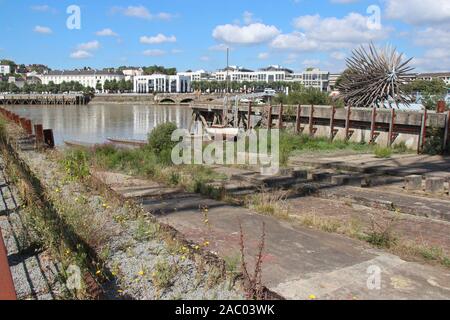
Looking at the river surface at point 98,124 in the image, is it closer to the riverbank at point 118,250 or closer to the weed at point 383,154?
the weed at point 383,154

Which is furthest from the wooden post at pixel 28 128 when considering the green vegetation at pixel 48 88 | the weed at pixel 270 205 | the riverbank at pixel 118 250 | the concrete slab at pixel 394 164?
the green vegetation at pixel 48 88

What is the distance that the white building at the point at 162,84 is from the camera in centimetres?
18325

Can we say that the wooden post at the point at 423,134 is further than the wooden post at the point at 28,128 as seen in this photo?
No

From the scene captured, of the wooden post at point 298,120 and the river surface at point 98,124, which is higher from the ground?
the wooden post at point 298,120

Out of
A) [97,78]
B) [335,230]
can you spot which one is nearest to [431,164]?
[335,230]

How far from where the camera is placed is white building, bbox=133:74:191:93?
183 m

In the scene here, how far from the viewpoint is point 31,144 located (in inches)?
658

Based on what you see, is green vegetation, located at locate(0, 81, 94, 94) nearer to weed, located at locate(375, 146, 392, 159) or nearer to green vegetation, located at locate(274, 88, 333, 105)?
green vegetation, located at locate(274, 88, 333, 105)

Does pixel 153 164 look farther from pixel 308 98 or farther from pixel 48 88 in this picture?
pixel 48 88

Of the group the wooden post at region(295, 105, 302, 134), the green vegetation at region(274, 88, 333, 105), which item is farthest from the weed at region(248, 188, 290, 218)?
the green vegetation at region(274, 88, 333, 105)

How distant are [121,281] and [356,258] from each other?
2502mm

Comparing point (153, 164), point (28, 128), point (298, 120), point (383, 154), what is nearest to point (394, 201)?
point (153, 164)

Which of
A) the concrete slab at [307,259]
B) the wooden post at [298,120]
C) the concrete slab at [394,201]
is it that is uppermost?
the wooden post at [298,120]
